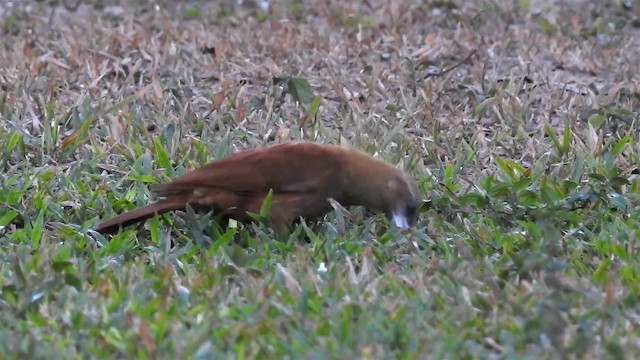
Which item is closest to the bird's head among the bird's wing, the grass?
the grass

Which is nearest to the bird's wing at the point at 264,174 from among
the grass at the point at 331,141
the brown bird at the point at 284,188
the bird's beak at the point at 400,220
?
the brown bird at the point at 284,188

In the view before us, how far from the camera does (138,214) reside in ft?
17.7

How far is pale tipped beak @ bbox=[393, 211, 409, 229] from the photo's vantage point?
5375mm

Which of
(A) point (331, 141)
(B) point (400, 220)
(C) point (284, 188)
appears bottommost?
(A) point (331, 141)

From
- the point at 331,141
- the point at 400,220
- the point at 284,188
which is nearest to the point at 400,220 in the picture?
the point at 400,220

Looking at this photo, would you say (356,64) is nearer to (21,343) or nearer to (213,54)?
(213,54)

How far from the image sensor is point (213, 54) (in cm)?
796

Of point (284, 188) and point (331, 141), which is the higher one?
point (284, 188)

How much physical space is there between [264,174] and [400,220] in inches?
23.5

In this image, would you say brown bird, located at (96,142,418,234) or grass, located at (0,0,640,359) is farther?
brown bird, located at (96,142,418,234)

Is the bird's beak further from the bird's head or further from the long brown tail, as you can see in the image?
the long brown tail

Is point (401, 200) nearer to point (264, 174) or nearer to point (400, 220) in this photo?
point (400, 220)

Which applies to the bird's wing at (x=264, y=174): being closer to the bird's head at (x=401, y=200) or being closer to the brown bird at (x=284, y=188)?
the brown bird at (x=284, y=188)

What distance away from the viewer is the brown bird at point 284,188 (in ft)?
17.7
